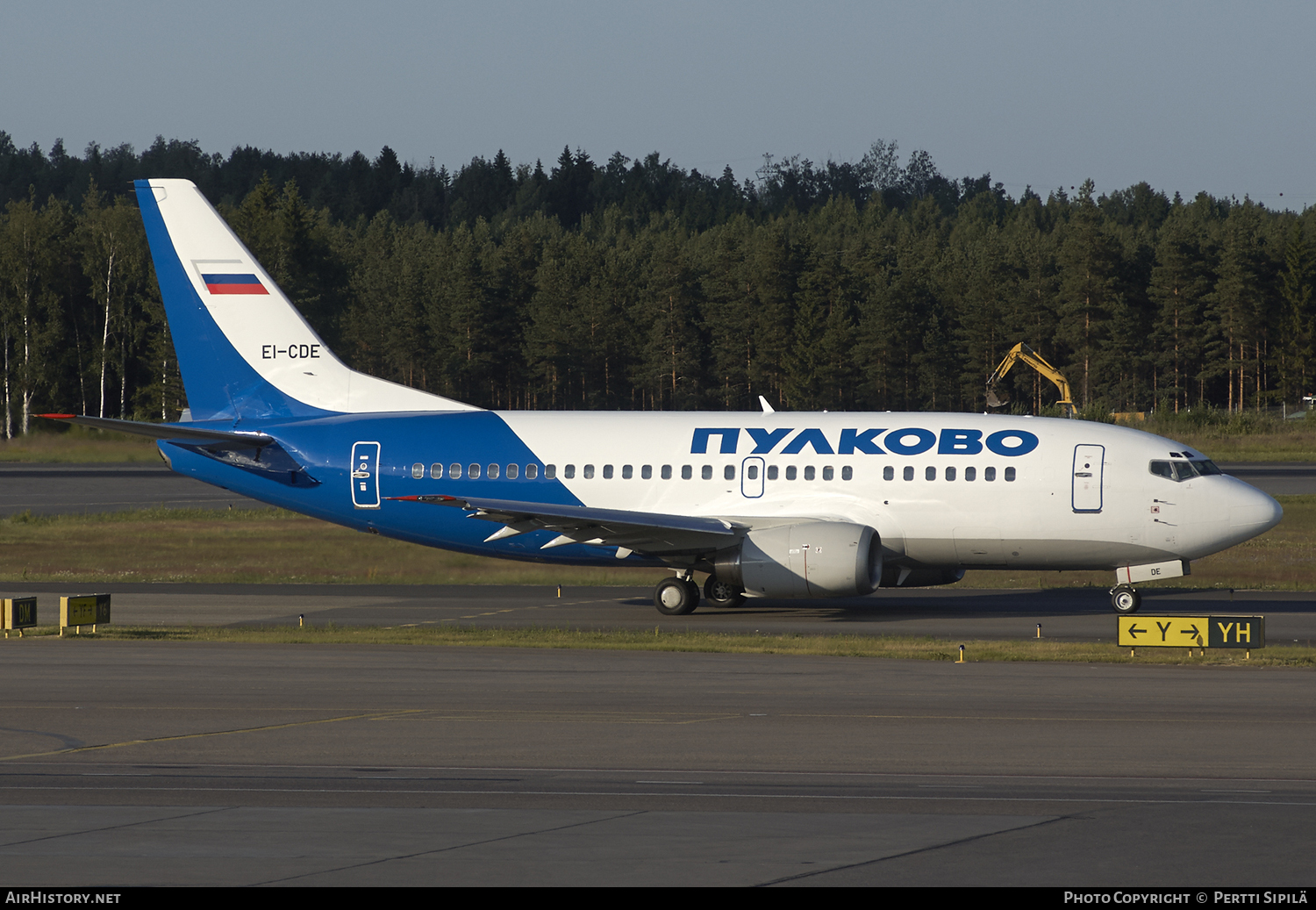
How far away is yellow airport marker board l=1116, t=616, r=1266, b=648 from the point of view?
22.9 metres

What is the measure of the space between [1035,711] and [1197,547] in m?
12.4

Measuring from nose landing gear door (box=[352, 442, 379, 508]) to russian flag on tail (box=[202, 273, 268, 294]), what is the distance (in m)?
4.83

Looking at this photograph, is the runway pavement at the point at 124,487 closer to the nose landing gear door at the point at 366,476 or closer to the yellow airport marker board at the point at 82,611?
the nose landing gear door at the point at 366,476

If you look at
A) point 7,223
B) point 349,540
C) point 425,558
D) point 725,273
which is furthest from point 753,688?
point 725,273

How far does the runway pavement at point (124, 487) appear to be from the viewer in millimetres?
55250

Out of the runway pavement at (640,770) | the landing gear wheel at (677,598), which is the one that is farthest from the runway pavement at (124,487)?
the runway pavement at (640,770)

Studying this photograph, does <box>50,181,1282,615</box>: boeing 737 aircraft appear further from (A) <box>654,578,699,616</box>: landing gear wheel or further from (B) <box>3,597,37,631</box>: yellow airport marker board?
(B) <box>3,597,37,631</box>: yellow airport marker board

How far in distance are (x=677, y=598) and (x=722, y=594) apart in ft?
4.59

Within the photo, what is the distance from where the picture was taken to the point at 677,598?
98.8ft

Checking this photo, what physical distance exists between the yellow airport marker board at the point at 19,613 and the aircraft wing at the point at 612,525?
23.3 feet

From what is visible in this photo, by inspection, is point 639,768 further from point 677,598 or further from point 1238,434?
point 1238,434

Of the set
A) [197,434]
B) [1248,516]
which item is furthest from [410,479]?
[1248,516]

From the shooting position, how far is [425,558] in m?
39.5
